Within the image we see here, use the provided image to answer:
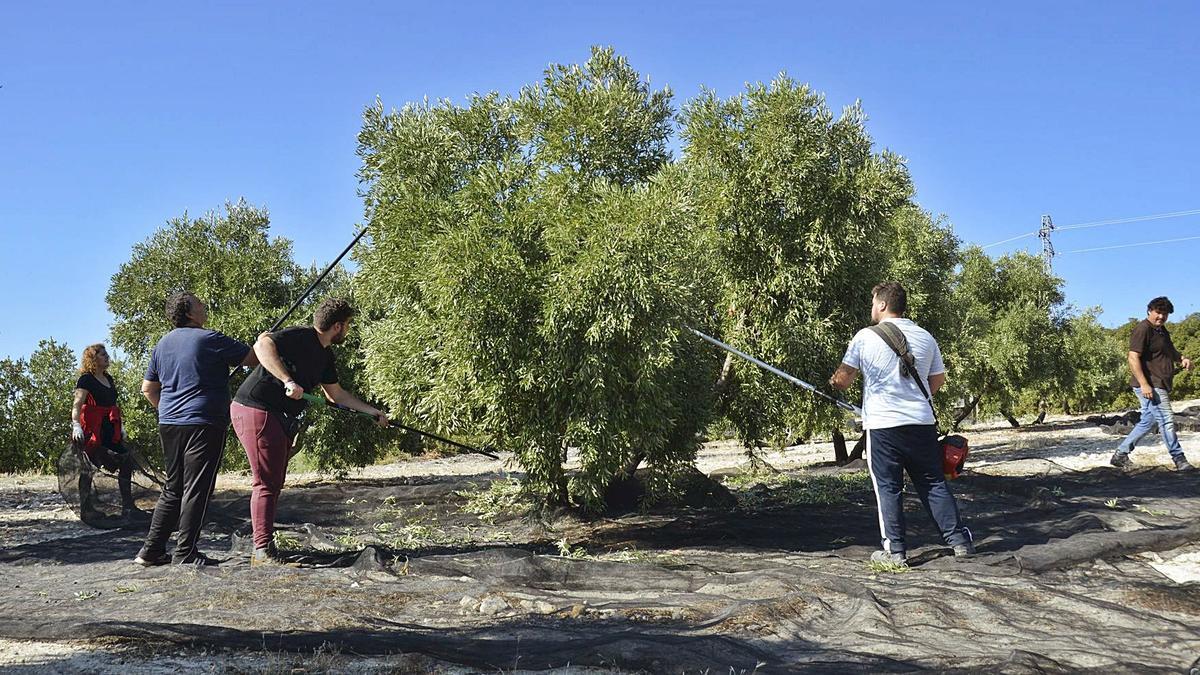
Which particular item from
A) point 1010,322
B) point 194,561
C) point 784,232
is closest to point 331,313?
point 194,561

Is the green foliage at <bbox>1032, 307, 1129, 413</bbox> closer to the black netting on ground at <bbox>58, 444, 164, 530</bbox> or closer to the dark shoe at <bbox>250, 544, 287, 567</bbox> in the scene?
the black netting on ground at <bbox>58, 444, 164, 530</bbox>

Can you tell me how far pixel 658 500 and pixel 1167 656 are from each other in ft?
24.6

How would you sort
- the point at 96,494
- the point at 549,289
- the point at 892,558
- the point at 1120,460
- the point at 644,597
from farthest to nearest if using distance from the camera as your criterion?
the point at 1120,460 < the point at 96,494 < the point at 549,289 < the point at 892,558 < the point at 644,597

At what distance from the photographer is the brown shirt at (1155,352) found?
12.2 meters

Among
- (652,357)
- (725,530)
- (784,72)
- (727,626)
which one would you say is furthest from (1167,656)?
(784,72)

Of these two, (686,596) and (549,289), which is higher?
(549,289)

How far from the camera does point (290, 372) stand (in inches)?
294

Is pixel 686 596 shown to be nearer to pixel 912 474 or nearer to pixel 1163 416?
pixel 912 474

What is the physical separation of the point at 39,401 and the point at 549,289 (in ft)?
44.7

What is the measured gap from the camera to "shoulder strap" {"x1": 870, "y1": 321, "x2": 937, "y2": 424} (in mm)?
7113

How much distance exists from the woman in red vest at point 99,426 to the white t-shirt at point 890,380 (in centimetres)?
846

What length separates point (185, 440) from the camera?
729 centimetres

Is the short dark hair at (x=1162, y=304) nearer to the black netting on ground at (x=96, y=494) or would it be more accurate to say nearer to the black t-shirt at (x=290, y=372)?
the black t-shirt at (x=290, y=372)

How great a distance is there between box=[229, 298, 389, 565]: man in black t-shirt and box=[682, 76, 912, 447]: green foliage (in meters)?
5.33
